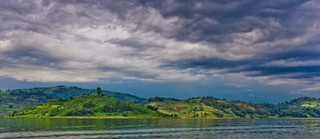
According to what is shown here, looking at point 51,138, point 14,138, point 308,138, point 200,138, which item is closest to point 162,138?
point 200,138

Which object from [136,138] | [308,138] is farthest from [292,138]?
[136,138]

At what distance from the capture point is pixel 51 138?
11712 cm

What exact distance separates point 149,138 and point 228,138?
39482mm

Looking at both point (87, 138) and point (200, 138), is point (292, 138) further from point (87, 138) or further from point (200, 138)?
point (87, 138)

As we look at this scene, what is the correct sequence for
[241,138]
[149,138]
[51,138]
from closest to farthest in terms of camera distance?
[51,138]
[149,138]
[241,138]

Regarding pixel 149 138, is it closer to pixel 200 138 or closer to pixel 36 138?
pixel 200 138

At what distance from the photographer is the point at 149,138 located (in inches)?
4919

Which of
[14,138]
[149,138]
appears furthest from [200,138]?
[14,138]

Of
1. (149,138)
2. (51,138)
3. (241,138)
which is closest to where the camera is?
(51,138)

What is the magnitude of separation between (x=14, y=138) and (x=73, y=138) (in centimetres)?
2628

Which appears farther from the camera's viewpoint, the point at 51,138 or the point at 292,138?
the point at 292,138

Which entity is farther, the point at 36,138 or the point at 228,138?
the point at 228,138

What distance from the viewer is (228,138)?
5217 inches

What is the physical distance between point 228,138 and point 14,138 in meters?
99.3
